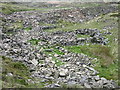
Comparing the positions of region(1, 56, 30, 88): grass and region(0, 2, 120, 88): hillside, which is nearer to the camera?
region(1, 56, 30, 88): grass

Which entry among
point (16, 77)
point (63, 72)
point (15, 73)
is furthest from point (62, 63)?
point (16, 77)

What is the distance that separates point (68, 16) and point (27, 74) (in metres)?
36.7

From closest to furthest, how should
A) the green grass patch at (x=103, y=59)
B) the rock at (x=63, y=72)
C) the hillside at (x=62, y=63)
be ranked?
the hillside at (x=62, y=63), the rock at (x=63, y=72), the green grass patch at (x=103, y=59)

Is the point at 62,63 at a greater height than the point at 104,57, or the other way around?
the point at 104,57

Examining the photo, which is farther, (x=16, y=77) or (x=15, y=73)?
(x=15, y=73)

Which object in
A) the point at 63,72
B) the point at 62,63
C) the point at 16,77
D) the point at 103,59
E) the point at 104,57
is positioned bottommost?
the point at 62,63

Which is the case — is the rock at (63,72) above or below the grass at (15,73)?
below

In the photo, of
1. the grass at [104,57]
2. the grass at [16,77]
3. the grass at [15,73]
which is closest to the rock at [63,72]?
the grass at [16,77]

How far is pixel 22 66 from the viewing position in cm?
1689

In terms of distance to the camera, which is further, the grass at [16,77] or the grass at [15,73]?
the grass at [15,73]

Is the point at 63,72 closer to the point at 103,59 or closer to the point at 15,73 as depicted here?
the point at 15,73

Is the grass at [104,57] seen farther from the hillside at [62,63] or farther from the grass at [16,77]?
the grass at [16,77]

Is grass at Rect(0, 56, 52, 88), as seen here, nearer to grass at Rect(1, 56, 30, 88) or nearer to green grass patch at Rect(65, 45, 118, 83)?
grass at Rect(1, 56, 30, 88)

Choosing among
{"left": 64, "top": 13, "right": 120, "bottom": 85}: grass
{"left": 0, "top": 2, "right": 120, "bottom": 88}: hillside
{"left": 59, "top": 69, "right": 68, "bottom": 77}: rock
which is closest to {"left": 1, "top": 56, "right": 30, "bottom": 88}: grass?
{"left": 0, "top": 2, "right": 120, "bottom": 88}: hillside
